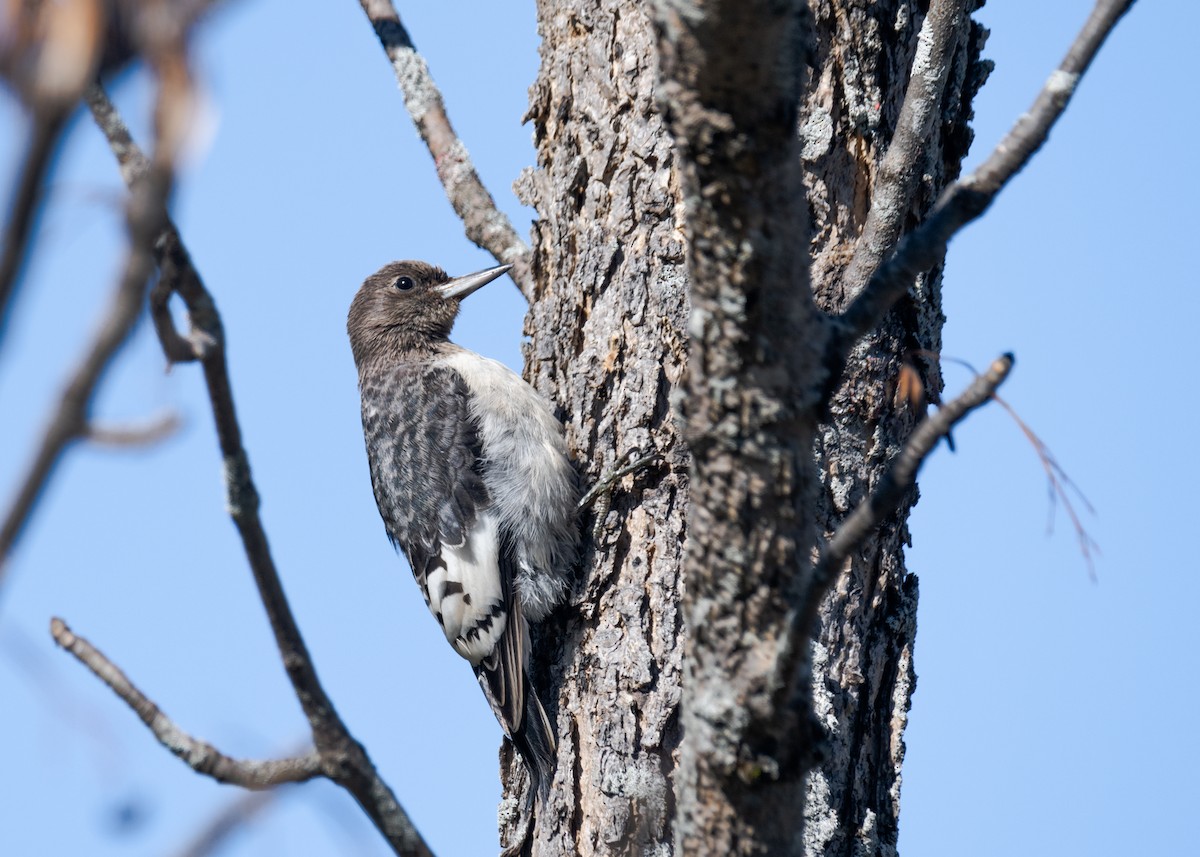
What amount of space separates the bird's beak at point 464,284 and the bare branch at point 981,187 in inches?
111

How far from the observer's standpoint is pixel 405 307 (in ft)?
15.4

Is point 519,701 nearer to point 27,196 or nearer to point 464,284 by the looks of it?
point 464,284

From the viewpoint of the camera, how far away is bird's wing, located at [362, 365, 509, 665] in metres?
3.72

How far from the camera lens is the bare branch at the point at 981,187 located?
165cm

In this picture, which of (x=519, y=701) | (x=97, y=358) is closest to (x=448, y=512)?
(x=519, y=701)

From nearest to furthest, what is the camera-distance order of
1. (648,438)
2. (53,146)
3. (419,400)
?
1. (53,146)
2. (648,438)
3. (419,400)

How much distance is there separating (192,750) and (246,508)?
0.36m

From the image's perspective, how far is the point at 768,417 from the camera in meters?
1.63

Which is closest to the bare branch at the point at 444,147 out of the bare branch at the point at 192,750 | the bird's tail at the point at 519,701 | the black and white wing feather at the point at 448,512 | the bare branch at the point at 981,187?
the black and white wing feather at the point at 448,512

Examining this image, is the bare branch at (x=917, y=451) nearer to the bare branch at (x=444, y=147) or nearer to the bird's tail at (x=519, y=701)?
the bird's tail at (x=519, y=701)

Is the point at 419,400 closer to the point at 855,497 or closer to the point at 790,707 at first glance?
the point at 855,497

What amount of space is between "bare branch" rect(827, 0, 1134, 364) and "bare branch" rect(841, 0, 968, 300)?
1.08 m

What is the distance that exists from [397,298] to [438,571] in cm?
128

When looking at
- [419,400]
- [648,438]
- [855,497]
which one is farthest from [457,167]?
[855,497]
